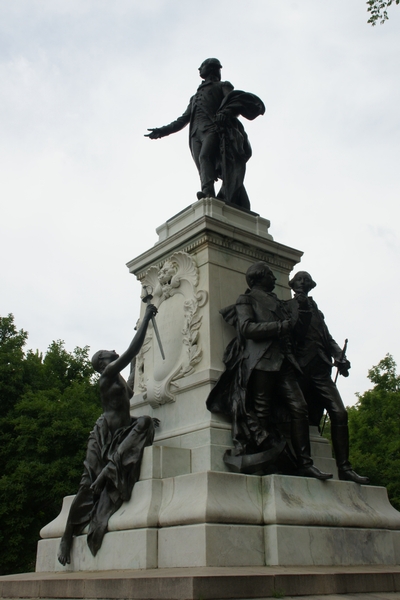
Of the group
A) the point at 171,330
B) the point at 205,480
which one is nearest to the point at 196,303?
the point at 171,330

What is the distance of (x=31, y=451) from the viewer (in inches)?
915

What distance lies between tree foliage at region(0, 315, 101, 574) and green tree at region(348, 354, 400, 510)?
1119cm

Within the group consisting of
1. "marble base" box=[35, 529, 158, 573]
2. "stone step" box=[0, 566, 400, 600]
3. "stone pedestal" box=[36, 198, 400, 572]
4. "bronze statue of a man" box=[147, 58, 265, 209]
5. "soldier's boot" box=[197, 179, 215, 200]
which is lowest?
"stone step" box=[0, 566, 400, 600]

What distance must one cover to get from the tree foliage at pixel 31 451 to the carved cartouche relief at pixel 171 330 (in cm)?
1325

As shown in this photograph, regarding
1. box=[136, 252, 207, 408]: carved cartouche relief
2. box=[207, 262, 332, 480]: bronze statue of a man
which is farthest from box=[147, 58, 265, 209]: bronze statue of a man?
box=[207, 262, 332, 480]: bronze statue of a man

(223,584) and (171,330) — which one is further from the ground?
(171,330)

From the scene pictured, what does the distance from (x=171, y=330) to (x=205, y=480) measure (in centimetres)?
287

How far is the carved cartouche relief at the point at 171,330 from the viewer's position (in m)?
8.79

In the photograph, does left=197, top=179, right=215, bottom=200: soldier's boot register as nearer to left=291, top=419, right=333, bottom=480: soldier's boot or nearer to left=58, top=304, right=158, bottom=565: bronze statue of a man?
left=58, top=304, right=158, bottom=565: bronze statue of a man

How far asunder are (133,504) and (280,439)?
1.88 m

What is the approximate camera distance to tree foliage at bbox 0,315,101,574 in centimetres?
2114

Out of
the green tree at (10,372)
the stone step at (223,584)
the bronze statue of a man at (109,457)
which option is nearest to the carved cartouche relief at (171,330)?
the bronze statue of a man at (109,457)

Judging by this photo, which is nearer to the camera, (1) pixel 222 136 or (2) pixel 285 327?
(2) pixel 285 327

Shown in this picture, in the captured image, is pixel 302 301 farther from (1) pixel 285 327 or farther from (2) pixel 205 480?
(2) pixel 205 480
